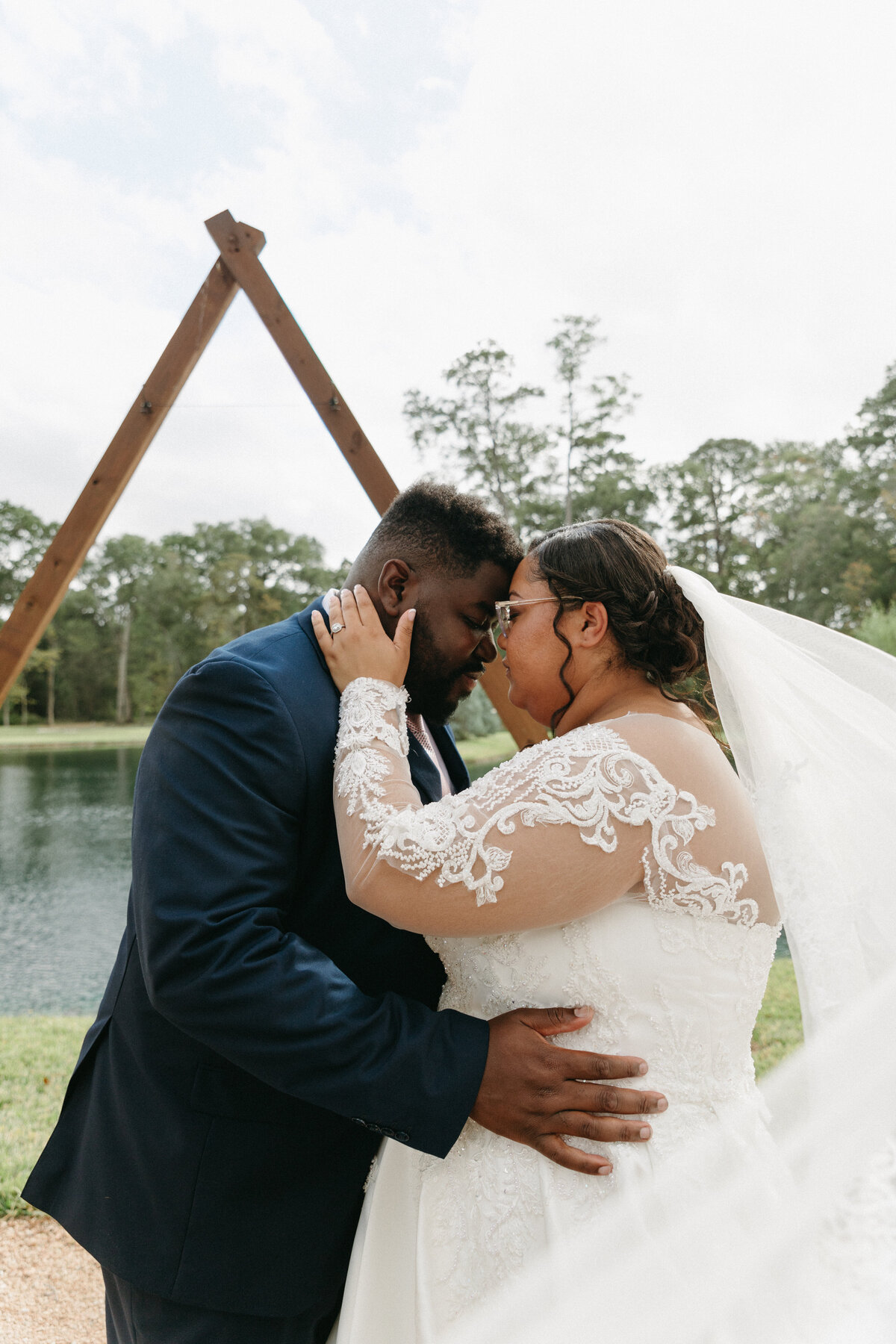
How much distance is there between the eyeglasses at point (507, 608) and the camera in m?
2.12

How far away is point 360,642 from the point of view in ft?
6.72

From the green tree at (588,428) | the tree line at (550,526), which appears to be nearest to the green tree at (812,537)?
the tree line at (550,526)

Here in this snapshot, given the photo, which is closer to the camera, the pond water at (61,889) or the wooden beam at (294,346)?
the wooden beam at (294,346)

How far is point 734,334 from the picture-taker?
31.4 meters

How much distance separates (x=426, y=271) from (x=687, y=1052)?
1248 centimetres

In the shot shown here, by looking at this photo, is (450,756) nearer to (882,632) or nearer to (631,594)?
(631,594)

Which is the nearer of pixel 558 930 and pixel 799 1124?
pixel 799 1124

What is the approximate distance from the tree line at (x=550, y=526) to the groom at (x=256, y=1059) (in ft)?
74.8

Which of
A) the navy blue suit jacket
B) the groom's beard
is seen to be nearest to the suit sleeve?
the navy blue suit jacket

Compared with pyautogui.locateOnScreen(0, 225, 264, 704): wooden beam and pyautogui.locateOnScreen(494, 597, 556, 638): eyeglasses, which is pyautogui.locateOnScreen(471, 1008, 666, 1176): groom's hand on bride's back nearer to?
pyautogui.locateOnScreen(494, 597, 556, 638): eyeglasses

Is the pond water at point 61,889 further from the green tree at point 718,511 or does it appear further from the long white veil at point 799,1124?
the green tree at point 718,511

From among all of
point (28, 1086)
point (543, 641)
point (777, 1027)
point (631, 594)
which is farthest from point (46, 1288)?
point (777, 1027)

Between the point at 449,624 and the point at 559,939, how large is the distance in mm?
846

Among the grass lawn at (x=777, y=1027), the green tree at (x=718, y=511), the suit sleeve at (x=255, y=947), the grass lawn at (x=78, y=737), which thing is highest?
the green tree at (x=718, y=511)
